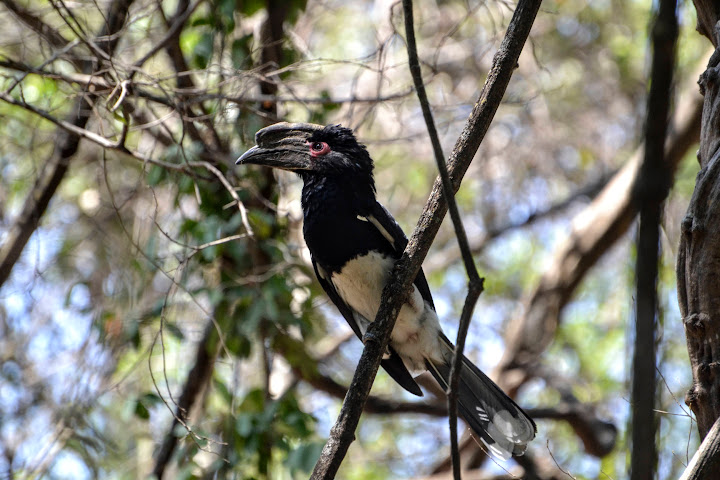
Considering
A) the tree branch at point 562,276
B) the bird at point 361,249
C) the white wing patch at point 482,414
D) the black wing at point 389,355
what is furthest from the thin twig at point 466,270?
the tree branch at point 562,276

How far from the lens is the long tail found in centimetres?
307

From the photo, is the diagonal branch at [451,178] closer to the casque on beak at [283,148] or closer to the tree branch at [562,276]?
the casque on beak at [283,148]

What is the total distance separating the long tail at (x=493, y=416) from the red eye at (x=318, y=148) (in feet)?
3.64

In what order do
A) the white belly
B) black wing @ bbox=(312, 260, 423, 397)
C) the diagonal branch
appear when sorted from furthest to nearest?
black wing @ bbox=(312, 260, 423, 397) < the white belly < the diagonal branch

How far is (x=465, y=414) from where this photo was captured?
127 inches

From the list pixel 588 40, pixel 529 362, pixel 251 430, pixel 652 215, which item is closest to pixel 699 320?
pixel 652 215

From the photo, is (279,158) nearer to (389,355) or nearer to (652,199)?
(389,355)

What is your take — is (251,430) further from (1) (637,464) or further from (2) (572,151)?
(2) (572,151)

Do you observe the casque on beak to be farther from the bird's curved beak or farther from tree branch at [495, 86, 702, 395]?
tree branch at [495, 86, 702, 395]

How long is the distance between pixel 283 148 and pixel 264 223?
26.7 inches

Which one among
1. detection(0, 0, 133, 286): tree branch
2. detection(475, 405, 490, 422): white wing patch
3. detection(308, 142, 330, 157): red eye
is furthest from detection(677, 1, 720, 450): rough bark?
detection(0, 0, 133, 286): tree branch

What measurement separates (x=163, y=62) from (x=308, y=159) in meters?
3.53

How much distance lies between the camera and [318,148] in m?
3.37

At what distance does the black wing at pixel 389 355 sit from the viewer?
138 inches
